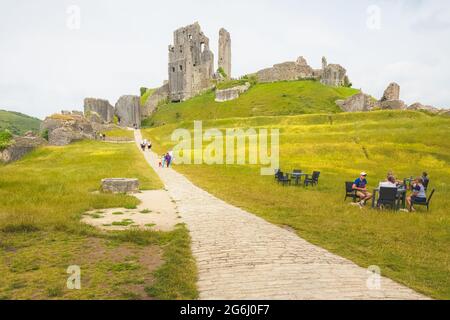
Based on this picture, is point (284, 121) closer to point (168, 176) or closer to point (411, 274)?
point (168, 176)

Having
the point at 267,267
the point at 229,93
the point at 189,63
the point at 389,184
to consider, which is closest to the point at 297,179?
the point at 389,184

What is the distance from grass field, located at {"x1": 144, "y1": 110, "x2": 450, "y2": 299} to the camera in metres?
9.65

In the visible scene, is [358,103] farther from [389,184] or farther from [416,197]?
[389,184]

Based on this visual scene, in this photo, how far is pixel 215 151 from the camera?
1694 inches

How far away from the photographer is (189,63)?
105000 mm

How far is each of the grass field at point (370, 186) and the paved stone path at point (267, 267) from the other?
2.62 feet

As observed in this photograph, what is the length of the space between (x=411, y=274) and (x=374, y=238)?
10.6 feet

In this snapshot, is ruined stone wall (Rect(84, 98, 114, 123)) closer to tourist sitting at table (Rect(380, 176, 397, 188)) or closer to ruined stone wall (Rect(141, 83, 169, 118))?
ruined stone wall (Rect(141, 83, 169, 118))

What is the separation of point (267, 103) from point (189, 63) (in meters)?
32.8

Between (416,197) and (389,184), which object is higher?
(389,184)

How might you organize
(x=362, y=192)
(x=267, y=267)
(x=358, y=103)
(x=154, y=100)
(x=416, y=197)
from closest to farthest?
(x=267, y=267) < (x=416, y=197) < (x=362, y=192) < (x=358, y=103) < (x=154, y=100)

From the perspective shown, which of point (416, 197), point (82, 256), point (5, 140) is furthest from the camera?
point (5, 140)
